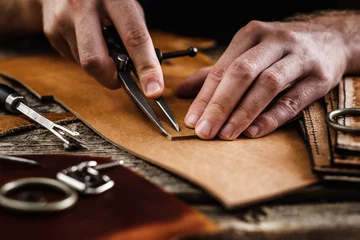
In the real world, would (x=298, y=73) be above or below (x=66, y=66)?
above

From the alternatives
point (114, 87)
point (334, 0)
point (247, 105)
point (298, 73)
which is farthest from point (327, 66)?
point (334, 0)

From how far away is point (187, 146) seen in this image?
1.14m

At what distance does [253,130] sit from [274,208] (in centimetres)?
35

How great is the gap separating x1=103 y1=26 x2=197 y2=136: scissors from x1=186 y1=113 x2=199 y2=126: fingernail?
0.03 metres

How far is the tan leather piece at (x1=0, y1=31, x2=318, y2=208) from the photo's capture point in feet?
3.08

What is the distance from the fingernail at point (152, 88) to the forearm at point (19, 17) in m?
0.73

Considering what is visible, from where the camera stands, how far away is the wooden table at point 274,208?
0.82 meters

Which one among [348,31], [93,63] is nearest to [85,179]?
[93,63]

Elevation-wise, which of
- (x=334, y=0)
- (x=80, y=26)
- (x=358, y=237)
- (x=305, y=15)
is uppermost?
(x=80, y=26)

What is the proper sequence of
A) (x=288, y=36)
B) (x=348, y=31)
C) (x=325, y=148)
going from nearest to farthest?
(x=325, y=148), (x=288, y=36), (x=348, y=31)

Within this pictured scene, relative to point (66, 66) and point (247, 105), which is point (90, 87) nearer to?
point (66, 66)

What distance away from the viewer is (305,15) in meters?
1.93

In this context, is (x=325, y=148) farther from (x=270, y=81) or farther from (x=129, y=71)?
(x=129, y=71)

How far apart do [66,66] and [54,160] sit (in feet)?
2.67
